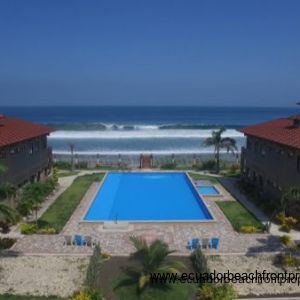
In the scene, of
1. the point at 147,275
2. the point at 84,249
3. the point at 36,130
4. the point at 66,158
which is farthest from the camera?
the point at 66,158

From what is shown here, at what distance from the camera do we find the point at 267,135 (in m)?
29.9

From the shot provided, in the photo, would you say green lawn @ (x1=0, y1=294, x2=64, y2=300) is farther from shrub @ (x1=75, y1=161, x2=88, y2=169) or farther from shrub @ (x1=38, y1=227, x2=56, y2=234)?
shrub @ (x1=75, y1=161, x2=88, y2=169)

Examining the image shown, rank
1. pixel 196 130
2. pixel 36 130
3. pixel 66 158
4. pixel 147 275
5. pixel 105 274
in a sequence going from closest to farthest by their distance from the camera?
pixel 147 275, pixel 105 274, pixel 36 130, pixel 66 158, pixel 196 130

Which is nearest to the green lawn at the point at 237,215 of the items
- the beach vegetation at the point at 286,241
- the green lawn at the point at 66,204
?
the beach vegetation at the point at 286,241

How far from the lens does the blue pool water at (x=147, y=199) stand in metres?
27.4

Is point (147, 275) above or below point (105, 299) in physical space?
above

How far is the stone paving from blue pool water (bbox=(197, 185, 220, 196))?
6496 mm

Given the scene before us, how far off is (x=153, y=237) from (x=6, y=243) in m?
6.69

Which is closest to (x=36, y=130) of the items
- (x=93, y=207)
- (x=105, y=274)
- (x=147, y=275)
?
(x=93, y=207)

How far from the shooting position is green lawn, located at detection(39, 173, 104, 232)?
2447cm

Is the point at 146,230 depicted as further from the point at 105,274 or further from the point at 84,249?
the point at 105,274

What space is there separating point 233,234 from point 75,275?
8.65 m

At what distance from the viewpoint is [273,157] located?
1128 inches

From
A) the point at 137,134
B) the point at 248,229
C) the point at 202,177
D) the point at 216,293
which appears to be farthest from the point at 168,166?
the point at 137,134
